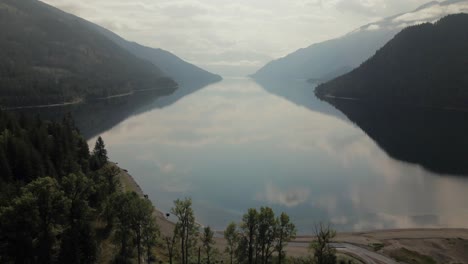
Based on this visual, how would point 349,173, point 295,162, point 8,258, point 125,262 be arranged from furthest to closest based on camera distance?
point 295,162 < point 349,173 < point 125,262 < point 8,258

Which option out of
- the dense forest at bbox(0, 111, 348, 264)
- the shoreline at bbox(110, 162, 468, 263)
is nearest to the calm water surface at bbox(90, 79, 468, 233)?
the shoreline at bbox(110, 162, 468, 263)

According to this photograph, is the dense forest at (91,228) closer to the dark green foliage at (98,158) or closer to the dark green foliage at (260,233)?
the dark green foliage at (260,233)

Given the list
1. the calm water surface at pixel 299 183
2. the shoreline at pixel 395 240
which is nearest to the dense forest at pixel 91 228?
the shoreline at pixel 395 240

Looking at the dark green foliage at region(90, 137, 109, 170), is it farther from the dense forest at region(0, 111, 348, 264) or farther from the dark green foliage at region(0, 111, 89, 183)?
→ the dense forest at region(0, 111, 348, 264)

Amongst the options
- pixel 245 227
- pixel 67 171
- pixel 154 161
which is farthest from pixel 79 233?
pixel 154 161

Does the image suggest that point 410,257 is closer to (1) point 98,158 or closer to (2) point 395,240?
(2) point 395,240

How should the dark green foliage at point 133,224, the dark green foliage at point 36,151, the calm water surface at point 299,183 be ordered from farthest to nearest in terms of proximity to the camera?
the calm water surface at point 299,183 → the dark green foliage at point 36,151 → the dark green foliage at point 133,224

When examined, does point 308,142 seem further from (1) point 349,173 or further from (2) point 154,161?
(2) point 154,161

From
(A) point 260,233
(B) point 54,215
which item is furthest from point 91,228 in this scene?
(A) point 260,233

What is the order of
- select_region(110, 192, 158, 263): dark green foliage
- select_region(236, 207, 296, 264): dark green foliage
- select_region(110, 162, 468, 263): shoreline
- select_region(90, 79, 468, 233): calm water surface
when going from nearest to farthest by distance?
1. select_region(236, 207, 296, 264): dark green foliage
2. select_region(110, 192, 158, 263): dark green foliage
3. select_region(110, 162, 468, 263): shoreline
4. select_region(90, 79, 468, 233): calm water surface
